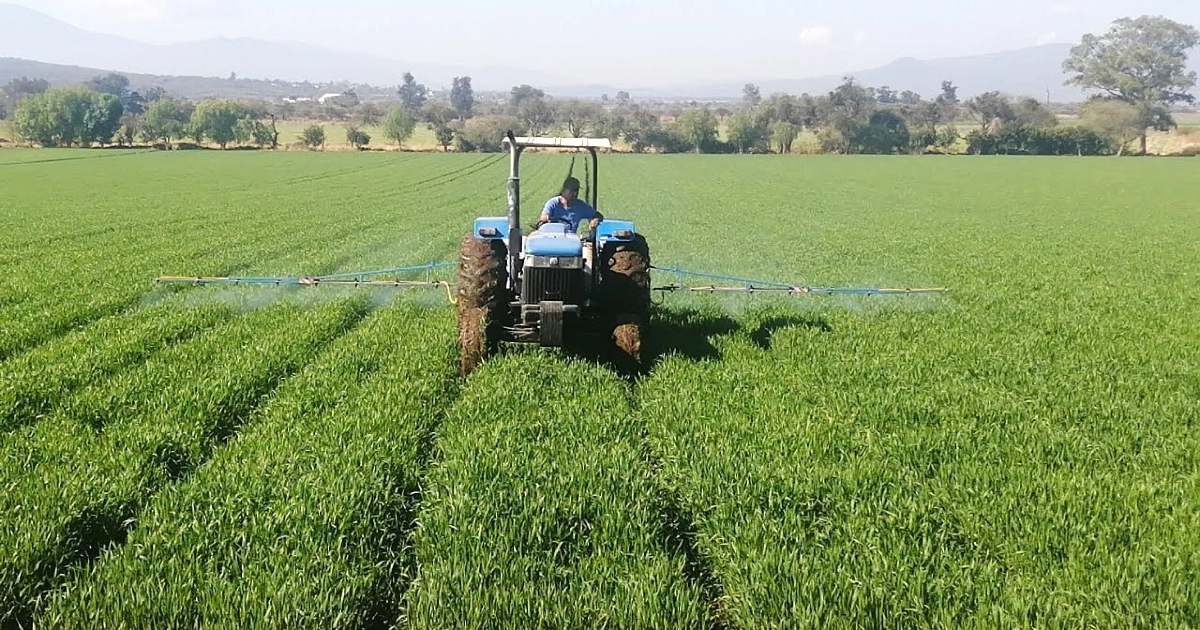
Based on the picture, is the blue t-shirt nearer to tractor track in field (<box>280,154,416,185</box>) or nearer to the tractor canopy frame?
the tractor canopy frame

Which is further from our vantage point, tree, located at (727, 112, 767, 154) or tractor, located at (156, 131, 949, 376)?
tree, located at (727, 112, 767, 154)

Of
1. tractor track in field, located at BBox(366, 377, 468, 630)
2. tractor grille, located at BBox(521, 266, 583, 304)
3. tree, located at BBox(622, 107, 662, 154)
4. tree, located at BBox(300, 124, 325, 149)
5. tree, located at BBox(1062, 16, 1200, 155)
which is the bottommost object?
tractor track in field, located at BBox(366, 377, 468, 630)

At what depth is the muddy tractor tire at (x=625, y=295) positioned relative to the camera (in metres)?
8.27

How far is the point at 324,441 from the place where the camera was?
6.09m

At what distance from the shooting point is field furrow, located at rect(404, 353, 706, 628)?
4.09 metres

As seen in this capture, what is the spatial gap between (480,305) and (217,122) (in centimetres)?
9909

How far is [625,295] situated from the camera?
8516 millimetres

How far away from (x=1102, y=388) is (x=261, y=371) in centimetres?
791

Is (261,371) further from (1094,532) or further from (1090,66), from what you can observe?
(1090,66)

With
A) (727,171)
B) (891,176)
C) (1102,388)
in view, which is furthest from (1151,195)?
(1102,388)

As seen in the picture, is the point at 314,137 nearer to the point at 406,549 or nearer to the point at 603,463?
the point at 603,463

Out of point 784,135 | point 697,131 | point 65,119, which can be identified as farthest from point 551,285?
point 65,119

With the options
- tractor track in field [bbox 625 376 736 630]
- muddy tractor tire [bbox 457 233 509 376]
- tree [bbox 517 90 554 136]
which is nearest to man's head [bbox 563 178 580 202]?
muddy tractor tire [bbox 457 233 509 376]

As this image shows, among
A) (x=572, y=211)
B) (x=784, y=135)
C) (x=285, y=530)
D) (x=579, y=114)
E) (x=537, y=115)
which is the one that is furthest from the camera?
(x=537, y=115)
